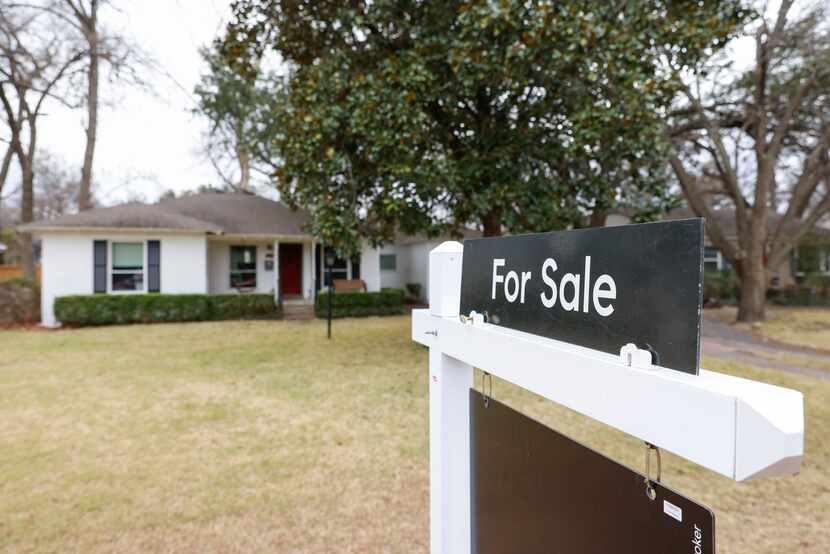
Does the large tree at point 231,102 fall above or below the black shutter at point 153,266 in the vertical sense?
above

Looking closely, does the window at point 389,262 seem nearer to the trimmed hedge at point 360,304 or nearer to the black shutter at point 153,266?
the trimmed hedge at point 360,304

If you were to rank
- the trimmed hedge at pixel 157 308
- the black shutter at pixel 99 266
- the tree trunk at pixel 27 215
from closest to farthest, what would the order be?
the trimmed hedge at pixel 157 308
the black shutter at pixel 99 266
the tree trunk at pixel 27 215

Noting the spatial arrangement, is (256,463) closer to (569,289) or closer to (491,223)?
(569,289)

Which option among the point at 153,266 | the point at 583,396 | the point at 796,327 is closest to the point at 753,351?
the point at 796,327

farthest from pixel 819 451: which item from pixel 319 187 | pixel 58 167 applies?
pixel 58 167

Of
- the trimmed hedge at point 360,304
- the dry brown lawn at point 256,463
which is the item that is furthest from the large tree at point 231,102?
the dry brown lawn at point 256,463

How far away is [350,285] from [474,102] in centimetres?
1024

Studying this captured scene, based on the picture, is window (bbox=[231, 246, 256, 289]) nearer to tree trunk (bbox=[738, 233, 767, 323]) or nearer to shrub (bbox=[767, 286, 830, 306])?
tree trunk (bbox=[738, 233, 767, 323])

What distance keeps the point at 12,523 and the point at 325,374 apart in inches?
177

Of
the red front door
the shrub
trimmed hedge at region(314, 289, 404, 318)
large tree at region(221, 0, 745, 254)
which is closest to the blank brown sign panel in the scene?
large tree at region(221, 0, 745, 254)

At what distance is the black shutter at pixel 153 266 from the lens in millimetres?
15039

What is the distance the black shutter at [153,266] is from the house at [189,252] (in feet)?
0.09

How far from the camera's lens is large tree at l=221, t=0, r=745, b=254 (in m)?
7.20

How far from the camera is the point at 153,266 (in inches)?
595
